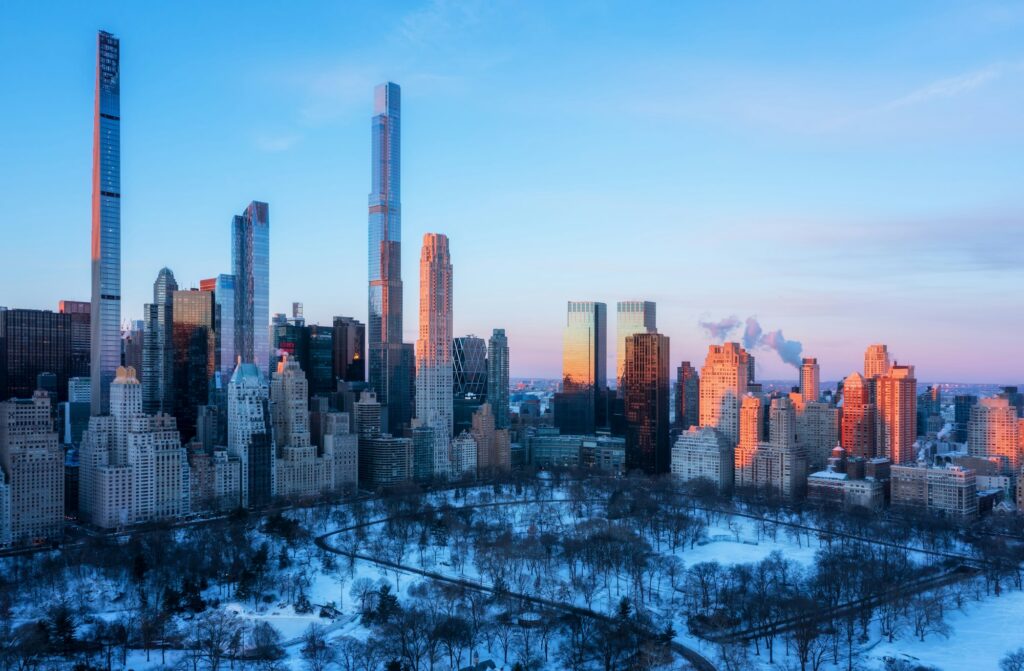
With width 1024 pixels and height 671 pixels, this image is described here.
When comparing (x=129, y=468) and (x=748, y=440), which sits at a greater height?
(x=129, y=468)

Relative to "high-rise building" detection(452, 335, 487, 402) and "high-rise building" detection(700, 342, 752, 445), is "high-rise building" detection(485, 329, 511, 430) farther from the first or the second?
"high-rise building" detection(700, 342, 752, 445)

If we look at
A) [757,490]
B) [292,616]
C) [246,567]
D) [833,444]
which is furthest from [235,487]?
[833,444]

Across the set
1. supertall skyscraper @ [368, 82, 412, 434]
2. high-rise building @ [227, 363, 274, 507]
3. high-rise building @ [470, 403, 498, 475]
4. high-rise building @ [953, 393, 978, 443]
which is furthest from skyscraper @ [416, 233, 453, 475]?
high-rise building @ [953, 393, 978, 443]

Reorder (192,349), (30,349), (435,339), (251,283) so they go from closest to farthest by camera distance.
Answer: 1. (30,349)
2. (192,349)
3. (435,339)
4. (251,283)

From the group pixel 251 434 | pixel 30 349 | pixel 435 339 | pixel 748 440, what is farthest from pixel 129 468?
pixel 748 440

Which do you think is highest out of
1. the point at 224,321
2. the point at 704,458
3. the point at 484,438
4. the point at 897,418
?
the point at 224,321

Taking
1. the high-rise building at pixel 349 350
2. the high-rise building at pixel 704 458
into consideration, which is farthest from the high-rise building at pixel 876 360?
the high-rise building at pixel 349 350

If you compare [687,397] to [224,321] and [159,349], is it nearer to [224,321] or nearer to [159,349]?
[224,321]
